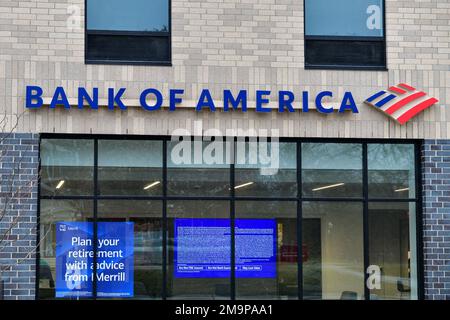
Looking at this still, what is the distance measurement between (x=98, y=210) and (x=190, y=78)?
2.62m

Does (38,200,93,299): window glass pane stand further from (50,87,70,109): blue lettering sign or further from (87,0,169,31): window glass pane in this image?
(87,0,169,31): window glass pane

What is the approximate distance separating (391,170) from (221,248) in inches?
126

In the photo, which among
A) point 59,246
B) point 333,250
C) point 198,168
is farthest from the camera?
point 333,250

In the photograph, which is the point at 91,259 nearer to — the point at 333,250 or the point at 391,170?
A: the point at 333,250

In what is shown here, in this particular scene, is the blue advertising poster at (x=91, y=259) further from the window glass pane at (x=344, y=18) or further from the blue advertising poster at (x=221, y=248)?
the window glass pane at (x=344, y=18)

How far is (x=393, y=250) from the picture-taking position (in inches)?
500

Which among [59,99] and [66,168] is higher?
[59,99]

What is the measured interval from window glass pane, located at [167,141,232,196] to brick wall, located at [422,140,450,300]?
336 cm

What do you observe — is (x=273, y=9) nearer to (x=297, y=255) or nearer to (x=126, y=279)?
(x=297, y=255)

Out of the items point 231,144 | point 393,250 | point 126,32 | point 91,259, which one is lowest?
point 91,259

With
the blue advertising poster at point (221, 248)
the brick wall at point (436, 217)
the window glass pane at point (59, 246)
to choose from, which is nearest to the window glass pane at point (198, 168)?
the blue advertising poster at point (221, 248)

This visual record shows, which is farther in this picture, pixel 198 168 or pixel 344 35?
pixel 344 35

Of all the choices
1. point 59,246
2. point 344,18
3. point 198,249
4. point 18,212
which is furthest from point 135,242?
point 344,18

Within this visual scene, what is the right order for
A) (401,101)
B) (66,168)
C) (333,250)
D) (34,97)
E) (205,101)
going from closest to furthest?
1. (34,97)
2. (66,168)
3. (205,101)
4. (333,250)
5. (401,101)
